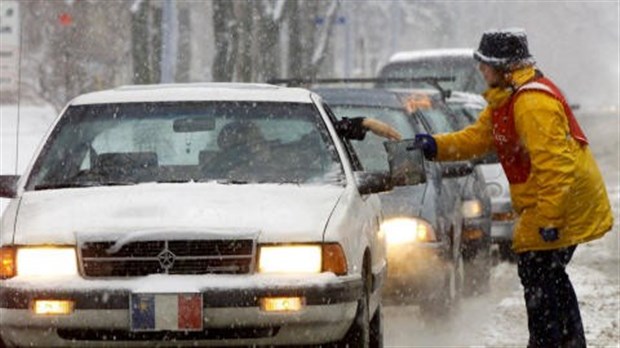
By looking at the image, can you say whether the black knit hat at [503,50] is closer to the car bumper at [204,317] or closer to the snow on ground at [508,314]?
the car bumper at [204,317]

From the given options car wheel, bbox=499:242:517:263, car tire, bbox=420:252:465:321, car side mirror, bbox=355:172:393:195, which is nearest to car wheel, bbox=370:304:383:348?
car side mirror, bbox=355:172:393:195

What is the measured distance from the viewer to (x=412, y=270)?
33.5ft

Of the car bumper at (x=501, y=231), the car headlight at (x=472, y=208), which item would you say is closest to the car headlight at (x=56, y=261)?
the car headlight at (x=472, y=208)

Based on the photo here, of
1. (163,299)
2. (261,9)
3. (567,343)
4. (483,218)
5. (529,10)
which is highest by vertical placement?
(163,299)

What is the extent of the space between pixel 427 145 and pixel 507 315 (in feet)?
11.5

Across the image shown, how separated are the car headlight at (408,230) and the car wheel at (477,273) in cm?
218

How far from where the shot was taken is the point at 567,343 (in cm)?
738

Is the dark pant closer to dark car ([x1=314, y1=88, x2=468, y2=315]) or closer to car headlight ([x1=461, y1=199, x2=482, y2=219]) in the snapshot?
dark car ([x1=314, y1=88, x2=468, y2=315])

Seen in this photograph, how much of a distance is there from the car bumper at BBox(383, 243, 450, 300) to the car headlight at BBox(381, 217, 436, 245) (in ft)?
0.13

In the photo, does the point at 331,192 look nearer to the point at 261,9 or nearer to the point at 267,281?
the point at 267,281

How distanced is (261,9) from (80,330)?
31.0 meters

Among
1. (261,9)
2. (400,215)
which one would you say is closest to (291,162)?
(400,215)

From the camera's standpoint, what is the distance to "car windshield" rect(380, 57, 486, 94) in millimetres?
25250

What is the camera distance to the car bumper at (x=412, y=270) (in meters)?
10.2
